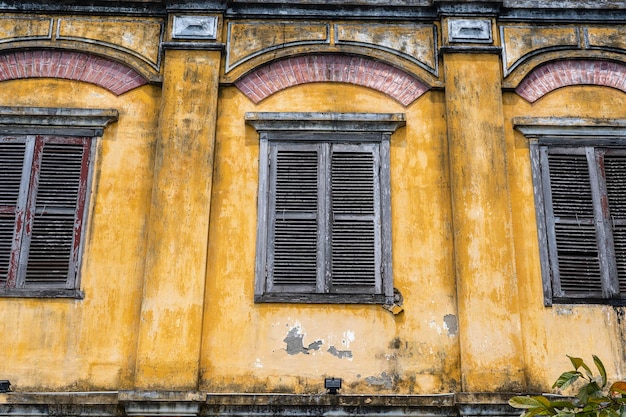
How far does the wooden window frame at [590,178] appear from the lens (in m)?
7.63

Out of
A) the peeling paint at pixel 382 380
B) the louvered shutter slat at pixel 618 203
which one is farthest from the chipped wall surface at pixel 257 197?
the louvered shutter slat at pixel 618 203

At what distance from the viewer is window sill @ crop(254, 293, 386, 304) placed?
7.50m

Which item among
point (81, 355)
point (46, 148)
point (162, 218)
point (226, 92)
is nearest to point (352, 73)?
point (226, 92)

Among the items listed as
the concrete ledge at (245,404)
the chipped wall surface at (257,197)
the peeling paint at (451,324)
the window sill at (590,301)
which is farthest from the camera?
the window sill at (590,301)

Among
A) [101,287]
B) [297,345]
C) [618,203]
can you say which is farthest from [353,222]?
[618,203]

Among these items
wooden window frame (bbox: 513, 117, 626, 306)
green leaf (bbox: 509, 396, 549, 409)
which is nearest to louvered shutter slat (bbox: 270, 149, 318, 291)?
wooden window frame (bbox: 513, 117, 626, 306)

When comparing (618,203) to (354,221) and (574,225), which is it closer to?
(574,225)

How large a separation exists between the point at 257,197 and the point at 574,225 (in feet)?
9.60

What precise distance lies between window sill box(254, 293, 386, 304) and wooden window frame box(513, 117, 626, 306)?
1.55 metres

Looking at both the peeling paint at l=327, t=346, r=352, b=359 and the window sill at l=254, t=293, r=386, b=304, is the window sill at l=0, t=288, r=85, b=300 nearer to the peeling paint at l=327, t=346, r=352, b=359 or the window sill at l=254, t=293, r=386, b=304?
the window sill at l=254, t=293, r=386, b=304

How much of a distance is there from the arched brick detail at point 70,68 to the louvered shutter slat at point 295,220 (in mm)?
1691

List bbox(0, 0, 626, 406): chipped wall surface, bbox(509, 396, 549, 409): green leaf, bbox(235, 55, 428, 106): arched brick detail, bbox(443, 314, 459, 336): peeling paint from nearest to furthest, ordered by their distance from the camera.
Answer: bbox(509, 396, 549, 409): green leaf < bbox(0, 0, 626, 406): chipped wall surface < bbox(443, 314, 459, 336): peeling paint < bbox(235, 55, 428, 106): arched brick detail

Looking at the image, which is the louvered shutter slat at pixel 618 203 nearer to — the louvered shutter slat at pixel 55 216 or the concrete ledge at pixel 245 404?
the concrete ledge at pixel 245 404

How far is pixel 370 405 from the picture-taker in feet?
23.1
